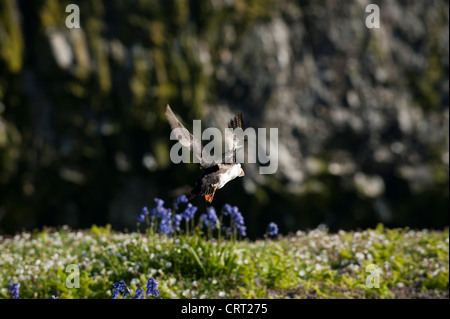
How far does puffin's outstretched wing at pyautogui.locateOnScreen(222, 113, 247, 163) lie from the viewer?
11.2 ft

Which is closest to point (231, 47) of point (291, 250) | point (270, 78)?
point (270, 78)

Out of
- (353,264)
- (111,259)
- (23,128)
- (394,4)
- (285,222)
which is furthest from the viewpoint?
(394,4)

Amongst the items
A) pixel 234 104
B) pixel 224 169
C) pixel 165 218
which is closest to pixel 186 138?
pixel 224 169

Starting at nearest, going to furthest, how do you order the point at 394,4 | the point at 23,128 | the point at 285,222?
the point at 23,128
the point at 285,222
the point at 394,4

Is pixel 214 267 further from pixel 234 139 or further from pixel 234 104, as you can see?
pixel 234 104

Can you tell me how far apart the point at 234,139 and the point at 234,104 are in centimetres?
1105

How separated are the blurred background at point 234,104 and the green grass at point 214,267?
19.4ft

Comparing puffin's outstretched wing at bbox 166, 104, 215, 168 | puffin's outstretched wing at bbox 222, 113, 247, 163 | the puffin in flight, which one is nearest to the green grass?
puffin's outstretched wing at bbox 166, 104, 215, 168

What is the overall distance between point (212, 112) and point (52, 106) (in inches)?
167

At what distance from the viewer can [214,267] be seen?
632 cm

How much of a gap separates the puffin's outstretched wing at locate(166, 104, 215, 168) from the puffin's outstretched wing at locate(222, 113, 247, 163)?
21 cm

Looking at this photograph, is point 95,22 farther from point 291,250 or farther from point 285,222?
point 291,250

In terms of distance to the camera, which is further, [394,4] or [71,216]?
[394,4]

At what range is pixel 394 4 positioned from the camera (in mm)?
15750
